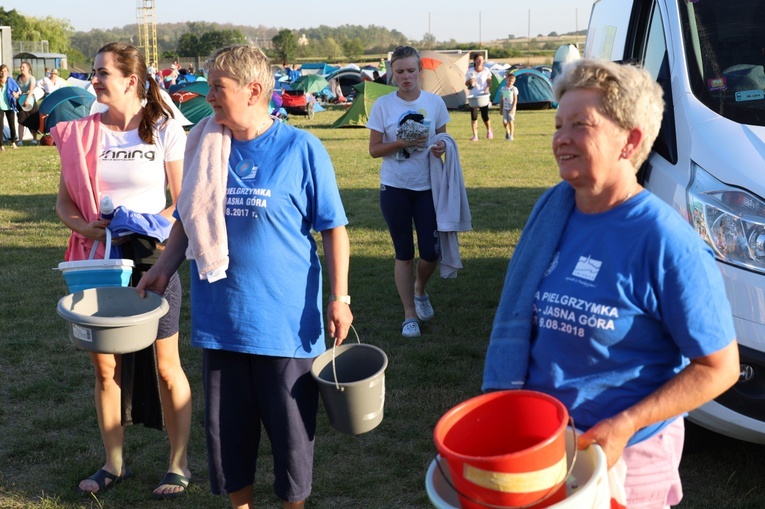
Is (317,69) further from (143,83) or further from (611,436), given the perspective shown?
(611,436)

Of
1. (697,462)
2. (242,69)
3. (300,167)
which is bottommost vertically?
(697,462)

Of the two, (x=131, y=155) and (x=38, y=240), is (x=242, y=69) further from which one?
(x=38, y=240)

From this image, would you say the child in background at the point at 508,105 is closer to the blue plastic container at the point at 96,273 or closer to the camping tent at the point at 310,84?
the camping tent at the point at 310,84

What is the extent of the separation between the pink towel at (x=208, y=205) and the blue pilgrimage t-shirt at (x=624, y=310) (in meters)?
1.30

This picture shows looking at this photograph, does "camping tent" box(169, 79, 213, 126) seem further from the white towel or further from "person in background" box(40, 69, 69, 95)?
the white towel

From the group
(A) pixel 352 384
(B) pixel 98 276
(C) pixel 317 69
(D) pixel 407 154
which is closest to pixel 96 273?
(B) pixel 98 276

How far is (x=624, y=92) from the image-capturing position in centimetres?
207

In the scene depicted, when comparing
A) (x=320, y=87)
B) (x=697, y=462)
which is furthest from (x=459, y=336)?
(x=320, y=87)

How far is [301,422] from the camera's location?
3.25m

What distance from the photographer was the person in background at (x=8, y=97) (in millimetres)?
17938

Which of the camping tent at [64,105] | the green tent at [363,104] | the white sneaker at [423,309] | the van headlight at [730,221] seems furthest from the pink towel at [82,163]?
the green tent at [363,104]

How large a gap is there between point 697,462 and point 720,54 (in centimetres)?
202

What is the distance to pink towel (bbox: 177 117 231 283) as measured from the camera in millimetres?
3070

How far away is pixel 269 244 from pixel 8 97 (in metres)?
17.2
